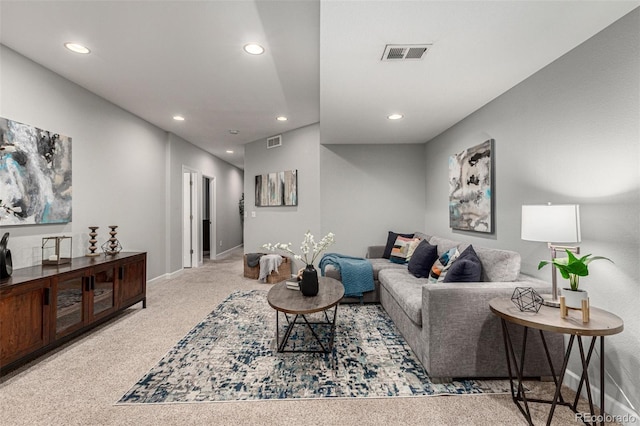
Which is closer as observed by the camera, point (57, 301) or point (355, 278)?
point (57, 301)

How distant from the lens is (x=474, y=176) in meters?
3.16

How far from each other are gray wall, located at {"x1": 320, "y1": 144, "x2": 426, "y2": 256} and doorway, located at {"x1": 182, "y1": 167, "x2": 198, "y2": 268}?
9.99 feet

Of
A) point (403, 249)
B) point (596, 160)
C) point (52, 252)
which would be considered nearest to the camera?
point (596, 160)

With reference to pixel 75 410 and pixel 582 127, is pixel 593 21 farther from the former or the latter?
pixel 75 410

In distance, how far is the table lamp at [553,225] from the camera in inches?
66.1

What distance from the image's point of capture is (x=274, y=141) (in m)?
5.43

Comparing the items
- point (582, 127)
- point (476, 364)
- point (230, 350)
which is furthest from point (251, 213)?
point (582, 127)

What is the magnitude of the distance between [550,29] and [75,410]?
3692 mm

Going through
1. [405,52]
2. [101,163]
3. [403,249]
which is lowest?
[403,249]

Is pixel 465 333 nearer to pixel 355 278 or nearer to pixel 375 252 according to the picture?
pixel 355 278

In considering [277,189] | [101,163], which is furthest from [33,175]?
[277,189]

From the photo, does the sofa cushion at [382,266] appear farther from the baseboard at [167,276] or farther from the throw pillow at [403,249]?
the baseboard at [167,276]

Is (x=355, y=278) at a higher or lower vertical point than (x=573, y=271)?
lower

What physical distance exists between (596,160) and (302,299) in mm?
2262
